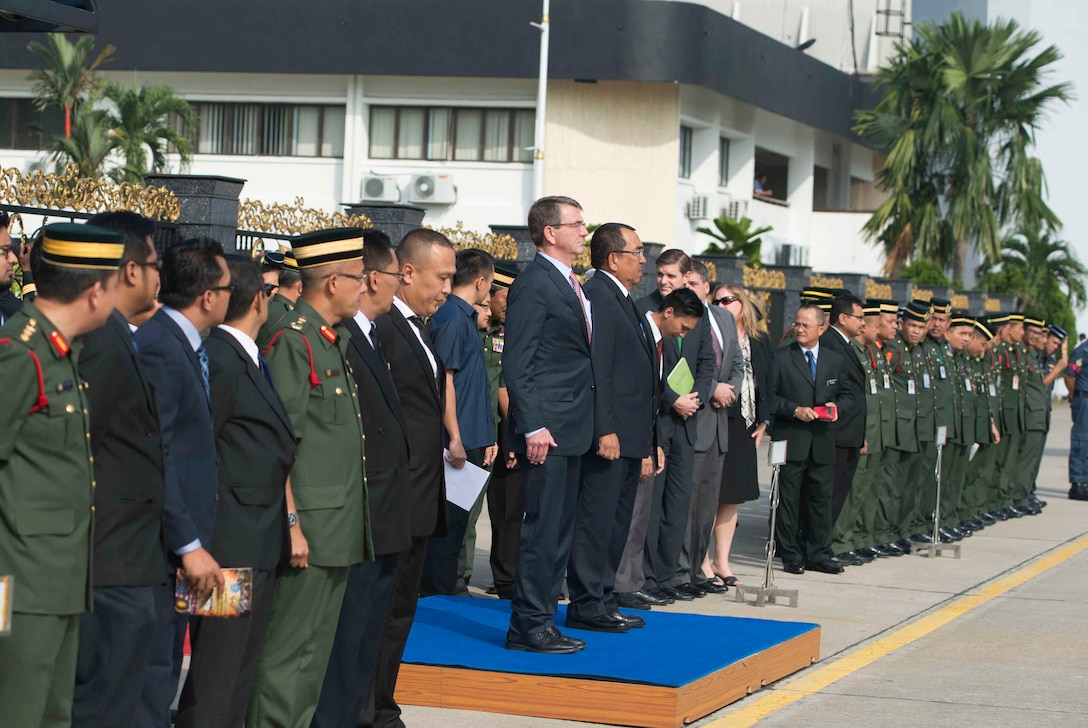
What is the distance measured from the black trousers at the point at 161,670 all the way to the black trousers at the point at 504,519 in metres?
5.20

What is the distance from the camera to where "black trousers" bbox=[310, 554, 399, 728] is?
5922 millimetres

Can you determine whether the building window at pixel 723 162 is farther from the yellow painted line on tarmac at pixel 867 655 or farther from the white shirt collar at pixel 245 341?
the white shirt collar at pixel 245 341

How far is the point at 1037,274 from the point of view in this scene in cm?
4250

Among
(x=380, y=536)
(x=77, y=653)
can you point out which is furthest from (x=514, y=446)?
(x=77, y=653)

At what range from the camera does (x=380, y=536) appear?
5.85 m

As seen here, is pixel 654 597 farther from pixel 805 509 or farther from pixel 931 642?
pixel 805 509

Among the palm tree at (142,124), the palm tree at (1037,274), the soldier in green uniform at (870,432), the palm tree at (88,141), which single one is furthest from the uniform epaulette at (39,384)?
the palm tree at (1037,274)

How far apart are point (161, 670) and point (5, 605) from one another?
3.65ft

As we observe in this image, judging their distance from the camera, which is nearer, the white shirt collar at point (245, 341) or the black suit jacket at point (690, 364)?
the white shirt collar at point (245, 341)

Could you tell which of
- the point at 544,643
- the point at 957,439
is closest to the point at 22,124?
the point at 957,439

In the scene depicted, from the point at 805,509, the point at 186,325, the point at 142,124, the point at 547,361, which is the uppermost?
the point at 142,124

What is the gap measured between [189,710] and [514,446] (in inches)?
106

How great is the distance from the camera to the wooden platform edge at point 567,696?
677 centimetres

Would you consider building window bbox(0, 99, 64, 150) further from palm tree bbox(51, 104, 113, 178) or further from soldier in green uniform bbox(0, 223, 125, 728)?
soldier in green uniform bbox(0, 223, 125, 728)
